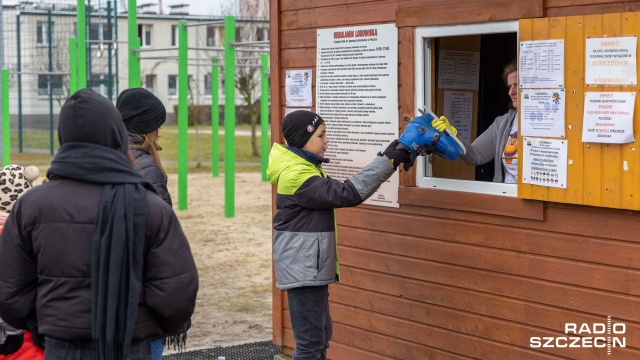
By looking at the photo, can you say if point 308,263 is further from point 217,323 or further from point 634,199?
point 217,323

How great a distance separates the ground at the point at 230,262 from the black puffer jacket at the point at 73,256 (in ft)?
13.9

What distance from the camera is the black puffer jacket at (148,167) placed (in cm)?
450

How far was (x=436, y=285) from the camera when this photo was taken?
520 cm

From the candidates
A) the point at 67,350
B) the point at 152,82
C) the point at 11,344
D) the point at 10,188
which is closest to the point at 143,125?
the point at 10,188

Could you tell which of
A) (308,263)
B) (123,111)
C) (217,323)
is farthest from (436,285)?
(217,323)

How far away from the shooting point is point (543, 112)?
441 centimetres

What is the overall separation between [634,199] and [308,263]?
5.32 feet

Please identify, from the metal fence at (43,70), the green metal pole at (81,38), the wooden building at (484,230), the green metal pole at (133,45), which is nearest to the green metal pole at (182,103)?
the green metal pole at (133,45)

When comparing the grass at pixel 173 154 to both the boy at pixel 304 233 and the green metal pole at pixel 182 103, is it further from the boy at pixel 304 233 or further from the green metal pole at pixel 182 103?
the boy at pixel 304 233

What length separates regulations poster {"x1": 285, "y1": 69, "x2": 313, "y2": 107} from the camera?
20.0ft

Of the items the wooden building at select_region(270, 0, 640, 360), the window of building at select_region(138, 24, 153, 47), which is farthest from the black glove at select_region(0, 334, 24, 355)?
the window of building at select_region(138, 24, 153, 47)

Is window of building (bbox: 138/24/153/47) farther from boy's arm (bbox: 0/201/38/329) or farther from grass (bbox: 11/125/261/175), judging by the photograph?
boy's arm (bbox: 0/201/38/329)

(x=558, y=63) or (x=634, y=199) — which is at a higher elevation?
(x=558, y=63)

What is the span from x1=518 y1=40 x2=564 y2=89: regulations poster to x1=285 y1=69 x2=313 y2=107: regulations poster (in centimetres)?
188
